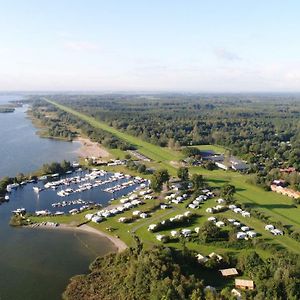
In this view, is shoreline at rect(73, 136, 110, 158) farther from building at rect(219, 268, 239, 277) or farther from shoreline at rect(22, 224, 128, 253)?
building at rect(219, 268, 239, 277)

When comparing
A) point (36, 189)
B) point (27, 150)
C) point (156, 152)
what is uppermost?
point (156, 152)

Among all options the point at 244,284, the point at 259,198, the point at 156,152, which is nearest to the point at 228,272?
the point at 244,284

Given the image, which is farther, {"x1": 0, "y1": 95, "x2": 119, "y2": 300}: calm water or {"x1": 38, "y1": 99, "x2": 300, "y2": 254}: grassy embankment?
{"x1": 38, "y1": 99, "x2": 300, "y2": 254}: grassy embankment

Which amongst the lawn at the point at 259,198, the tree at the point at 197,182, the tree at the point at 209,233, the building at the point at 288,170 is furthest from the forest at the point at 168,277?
the building at the point at 288,170

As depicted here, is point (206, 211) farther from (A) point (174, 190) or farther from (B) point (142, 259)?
(B) point (142, 259)

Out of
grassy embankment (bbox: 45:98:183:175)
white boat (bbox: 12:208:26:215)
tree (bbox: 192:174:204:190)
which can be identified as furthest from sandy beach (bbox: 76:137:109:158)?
white boat (bbox: 12:208:26:215)

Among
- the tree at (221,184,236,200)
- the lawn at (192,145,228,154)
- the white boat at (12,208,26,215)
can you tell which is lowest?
the white boat at (12,208,26,215)

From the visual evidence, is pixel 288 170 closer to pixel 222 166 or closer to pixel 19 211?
pixel 222 166
